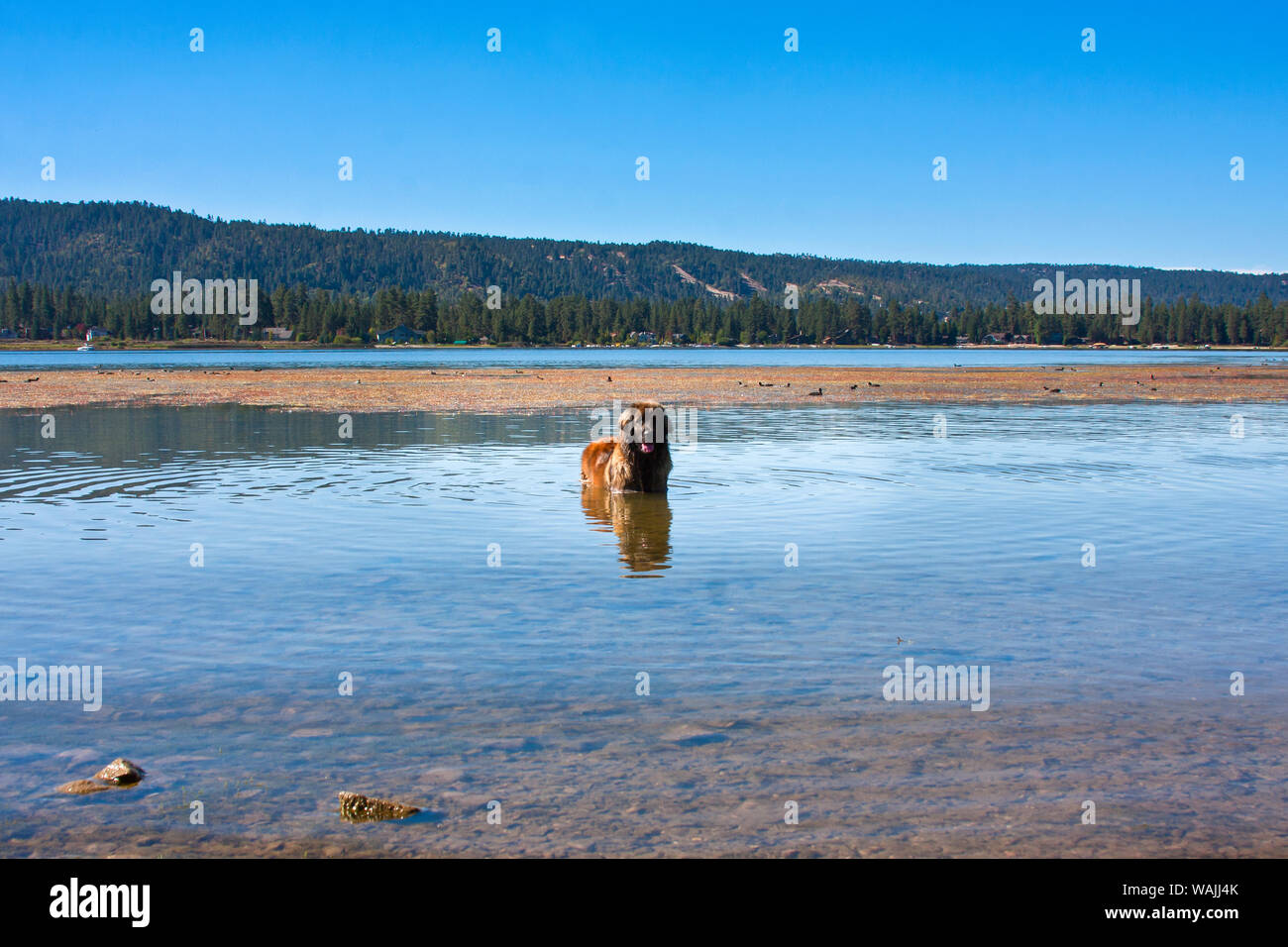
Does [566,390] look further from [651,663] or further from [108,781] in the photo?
[108,781]

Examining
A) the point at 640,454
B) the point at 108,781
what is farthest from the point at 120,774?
the point at 640,454

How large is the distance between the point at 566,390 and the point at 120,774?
51109 millimetres

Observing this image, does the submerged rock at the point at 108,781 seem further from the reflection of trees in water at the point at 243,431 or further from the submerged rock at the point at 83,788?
the reflection of trees in water at the point at 243,431

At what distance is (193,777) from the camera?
6.41 metres

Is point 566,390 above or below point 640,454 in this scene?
above

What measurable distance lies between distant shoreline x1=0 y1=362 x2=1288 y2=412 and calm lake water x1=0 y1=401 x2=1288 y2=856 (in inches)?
1049

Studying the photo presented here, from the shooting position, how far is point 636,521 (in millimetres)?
16328

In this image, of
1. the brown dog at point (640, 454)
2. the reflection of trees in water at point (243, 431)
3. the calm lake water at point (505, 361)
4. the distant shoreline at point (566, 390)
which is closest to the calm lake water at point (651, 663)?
the brown dog at point (640, 454)

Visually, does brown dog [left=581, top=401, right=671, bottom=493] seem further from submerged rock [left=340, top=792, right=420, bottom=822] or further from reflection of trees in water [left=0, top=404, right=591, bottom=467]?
submerged rock [left=340, top=792, right=420, bottom=822]

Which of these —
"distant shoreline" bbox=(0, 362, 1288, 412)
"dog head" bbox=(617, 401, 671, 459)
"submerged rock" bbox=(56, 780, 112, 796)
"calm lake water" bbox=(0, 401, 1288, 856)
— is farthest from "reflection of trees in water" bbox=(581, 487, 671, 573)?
"distant shoreline" bbox=(0, 362, 1288, 412)

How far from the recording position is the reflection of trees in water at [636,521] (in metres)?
13.4

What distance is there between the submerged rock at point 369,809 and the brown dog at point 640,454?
44.6ft

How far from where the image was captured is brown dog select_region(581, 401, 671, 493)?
1934cm
